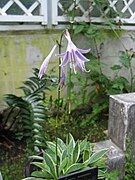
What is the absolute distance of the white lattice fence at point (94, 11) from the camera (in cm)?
259

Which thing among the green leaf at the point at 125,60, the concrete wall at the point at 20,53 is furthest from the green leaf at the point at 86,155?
the green leaf at the point at 125,60

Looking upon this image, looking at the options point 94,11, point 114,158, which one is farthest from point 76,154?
point 94,11

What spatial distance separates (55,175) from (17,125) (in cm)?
96

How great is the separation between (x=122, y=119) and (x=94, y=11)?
135cm

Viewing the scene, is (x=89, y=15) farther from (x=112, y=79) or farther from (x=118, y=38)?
(x=112, y=79)

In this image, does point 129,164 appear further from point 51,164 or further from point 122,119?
point 51,164

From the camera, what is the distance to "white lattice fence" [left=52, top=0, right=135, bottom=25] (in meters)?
2.59

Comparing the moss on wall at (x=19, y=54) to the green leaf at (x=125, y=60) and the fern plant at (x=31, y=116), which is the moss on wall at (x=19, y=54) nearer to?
the fern plant at (x=31, y=116)

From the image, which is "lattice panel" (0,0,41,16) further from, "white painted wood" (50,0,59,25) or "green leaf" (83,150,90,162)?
"green leaf" (83,150,90,162)

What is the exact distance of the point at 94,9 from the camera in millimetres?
2762

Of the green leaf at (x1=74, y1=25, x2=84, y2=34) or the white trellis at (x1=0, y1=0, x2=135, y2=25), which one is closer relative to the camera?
the white trellis at (x1=0, y1=0, x2=135, y2=25)

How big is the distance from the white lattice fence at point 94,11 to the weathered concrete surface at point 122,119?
Result: 1062mm

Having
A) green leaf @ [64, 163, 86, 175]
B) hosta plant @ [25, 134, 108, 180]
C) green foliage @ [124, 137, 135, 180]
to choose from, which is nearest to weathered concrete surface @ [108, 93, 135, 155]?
green foliage @ [124, 137, 135, 180]

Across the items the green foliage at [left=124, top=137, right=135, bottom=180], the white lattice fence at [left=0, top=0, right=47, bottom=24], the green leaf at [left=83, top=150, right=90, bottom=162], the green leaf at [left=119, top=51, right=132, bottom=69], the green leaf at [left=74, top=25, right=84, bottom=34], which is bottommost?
the green foliage at [left=124, top=137, right=135, bottom=180]
